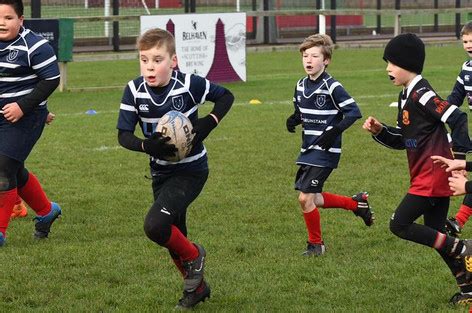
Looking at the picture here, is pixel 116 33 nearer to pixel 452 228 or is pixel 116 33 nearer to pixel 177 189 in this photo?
pixel 452 228

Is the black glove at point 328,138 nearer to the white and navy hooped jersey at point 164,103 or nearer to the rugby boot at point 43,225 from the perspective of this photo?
the white and navy hooped jersey at point 164,103

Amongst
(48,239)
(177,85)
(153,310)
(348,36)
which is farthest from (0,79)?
(348,36)

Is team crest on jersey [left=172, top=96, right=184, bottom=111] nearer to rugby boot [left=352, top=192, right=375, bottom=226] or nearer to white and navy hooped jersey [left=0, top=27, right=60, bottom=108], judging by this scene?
white and navy hooped jersey [left=0, top=27, right=60, bottom=108]

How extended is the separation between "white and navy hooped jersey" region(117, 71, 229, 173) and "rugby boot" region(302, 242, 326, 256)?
1.72 meters

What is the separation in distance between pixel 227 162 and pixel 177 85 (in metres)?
6.10

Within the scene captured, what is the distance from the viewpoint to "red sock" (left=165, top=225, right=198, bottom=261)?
6.34 metres

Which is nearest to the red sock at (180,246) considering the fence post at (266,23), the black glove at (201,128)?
the black glove at (201,128)

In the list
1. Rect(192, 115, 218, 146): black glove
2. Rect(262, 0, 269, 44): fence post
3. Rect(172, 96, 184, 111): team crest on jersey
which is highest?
Rect(262, 0, 269, 44): fence post

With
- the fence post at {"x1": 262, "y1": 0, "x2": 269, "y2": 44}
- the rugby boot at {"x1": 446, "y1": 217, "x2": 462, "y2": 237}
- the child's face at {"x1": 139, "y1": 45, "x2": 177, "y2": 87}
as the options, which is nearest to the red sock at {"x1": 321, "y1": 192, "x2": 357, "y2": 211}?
the rugby boot at {"x1": 446, "y1": 217, "x2": 462, "y2": 237}

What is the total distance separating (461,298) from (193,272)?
5.65ft

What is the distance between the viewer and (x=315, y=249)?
797cm

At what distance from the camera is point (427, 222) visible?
21.6 feet

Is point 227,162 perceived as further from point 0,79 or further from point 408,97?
point 408,97

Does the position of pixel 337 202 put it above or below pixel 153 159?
below
